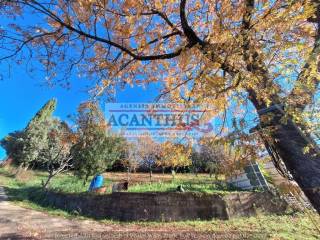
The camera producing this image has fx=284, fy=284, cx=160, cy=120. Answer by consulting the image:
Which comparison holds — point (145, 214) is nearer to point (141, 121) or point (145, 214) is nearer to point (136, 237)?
point (136, 237)

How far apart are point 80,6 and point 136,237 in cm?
542

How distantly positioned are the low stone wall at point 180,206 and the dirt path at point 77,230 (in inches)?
30.7

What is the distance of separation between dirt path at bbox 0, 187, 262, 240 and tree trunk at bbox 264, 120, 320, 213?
4208 mm

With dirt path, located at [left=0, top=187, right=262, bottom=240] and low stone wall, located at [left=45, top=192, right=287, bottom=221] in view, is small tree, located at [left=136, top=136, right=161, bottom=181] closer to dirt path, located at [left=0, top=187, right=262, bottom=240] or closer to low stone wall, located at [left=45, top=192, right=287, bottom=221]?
low stone wall, located at [left=45, top=192, right=287, bottom=221]

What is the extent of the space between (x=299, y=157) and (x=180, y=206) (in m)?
6.62

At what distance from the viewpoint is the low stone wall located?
911cm

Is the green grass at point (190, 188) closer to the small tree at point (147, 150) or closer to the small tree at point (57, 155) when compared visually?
the small tree at point (57, 155)

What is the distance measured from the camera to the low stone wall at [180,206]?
9.11m

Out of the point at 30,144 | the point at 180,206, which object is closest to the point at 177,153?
the point at 180,206

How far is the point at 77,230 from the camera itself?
302 inches

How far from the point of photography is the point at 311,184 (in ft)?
9.75

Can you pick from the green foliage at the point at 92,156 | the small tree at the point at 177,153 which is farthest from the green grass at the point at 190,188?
the small tree at the point at 177,153

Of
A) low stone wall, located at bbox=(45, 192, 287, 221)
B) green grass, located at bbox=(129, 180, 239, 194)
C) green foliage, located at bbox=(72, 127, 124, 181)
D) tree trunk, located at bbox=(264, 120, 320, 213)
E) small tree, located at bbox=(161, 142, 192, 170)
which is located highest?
green foliage, located at bbox=(72, 127, 124, 181)

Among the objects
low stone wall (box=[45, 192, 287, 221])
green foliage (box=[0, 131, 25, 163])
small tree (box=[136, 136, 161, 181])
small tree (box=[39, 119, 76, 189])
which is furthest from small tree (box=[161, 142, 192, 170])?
green foliage (box=[0, 131, 25, 163])
